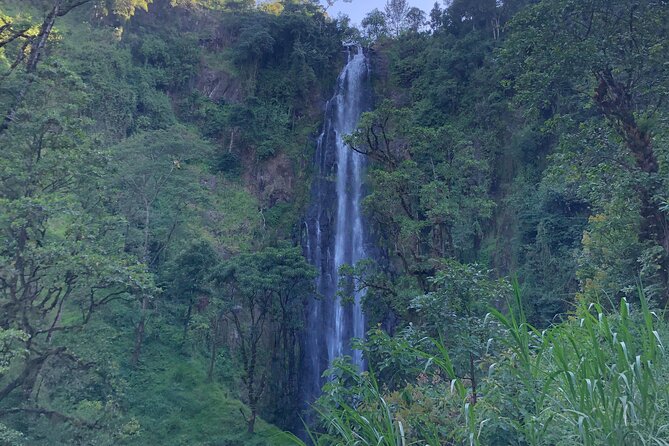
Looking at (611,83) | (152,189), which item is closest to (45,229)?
(152,189)

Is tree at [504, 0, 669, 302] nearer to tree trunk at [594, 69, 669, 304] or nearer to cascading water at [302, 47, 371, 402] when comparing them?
tree trunk at [594, 69, 669, 304]

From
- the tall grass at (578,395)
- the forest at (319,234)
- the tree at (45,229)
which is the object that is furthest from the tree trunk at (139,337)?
the tall grass at (578,395)

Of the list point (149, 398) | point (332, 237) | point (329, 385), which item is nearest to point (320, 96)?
point (332, 237)

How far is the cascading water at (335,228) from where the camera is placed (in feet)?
55.5

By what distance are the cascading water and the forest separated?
0.25 meters

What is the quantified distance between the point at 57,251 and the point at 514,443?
6668 mm

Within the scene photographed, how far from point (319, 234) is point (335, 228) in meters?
0.60

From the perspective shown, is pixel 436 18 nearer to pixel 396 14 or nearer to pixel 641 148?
pixel 396 14

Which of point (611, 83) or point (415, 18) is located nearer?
point (611, 83)

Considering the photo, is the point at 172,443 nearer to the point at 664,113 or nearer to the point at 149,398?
the point at 149,398

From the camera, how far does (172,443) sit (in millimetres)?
11125

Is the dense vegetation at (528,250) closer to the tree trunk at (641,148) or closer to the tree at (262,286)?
the tree trunk at (641,148)

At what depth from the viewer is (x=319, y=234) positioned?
62.8ft

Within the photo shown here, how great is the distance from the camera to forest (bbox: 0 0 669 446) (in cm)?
347
